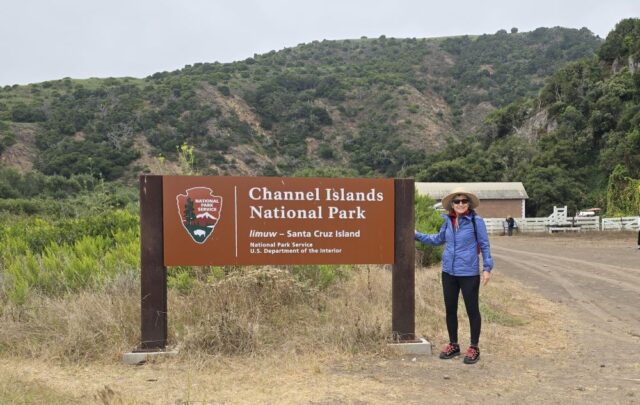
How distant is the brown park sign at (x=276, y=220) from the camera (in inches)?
205

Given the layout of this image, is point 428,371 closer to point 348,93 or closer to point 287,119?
point 287,119

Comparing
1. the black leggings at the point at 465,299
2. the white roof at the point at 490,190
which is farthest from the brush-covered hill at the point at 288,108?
the black leggings at the point at 465,299

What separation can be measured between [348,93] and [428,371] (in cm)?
8735

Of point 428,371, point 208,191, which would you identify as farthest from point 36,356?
point 428,371

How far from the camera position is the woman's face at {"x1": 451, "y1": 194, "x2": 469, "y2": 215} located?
16.6 feet

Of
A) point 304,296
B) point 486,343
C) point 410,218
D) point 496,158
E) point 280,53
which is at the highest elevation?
point 280,53

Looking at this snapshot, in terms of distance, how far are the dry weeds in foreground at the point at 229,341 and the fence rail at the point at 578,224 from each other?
83.4 feet

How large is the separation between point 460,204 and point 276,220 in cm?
182

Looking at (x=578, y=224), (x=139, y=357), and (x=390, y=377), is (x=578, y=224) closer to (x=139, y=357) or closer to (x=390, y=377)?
(x=390, y=377)

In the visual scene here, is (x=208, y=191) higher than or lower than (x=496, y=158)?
lower

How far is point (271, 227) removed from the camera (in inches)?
210

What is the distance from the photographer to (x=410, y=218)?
5.62 metres

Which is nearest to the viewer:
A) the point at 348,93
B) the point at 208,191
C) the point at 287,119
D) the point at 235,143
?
the point at 208,191

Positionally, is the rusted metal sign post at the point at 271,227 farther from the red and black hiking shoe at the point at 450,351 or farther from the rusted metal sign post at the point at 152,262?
the red and black hiking shoe at the point at 450,351
